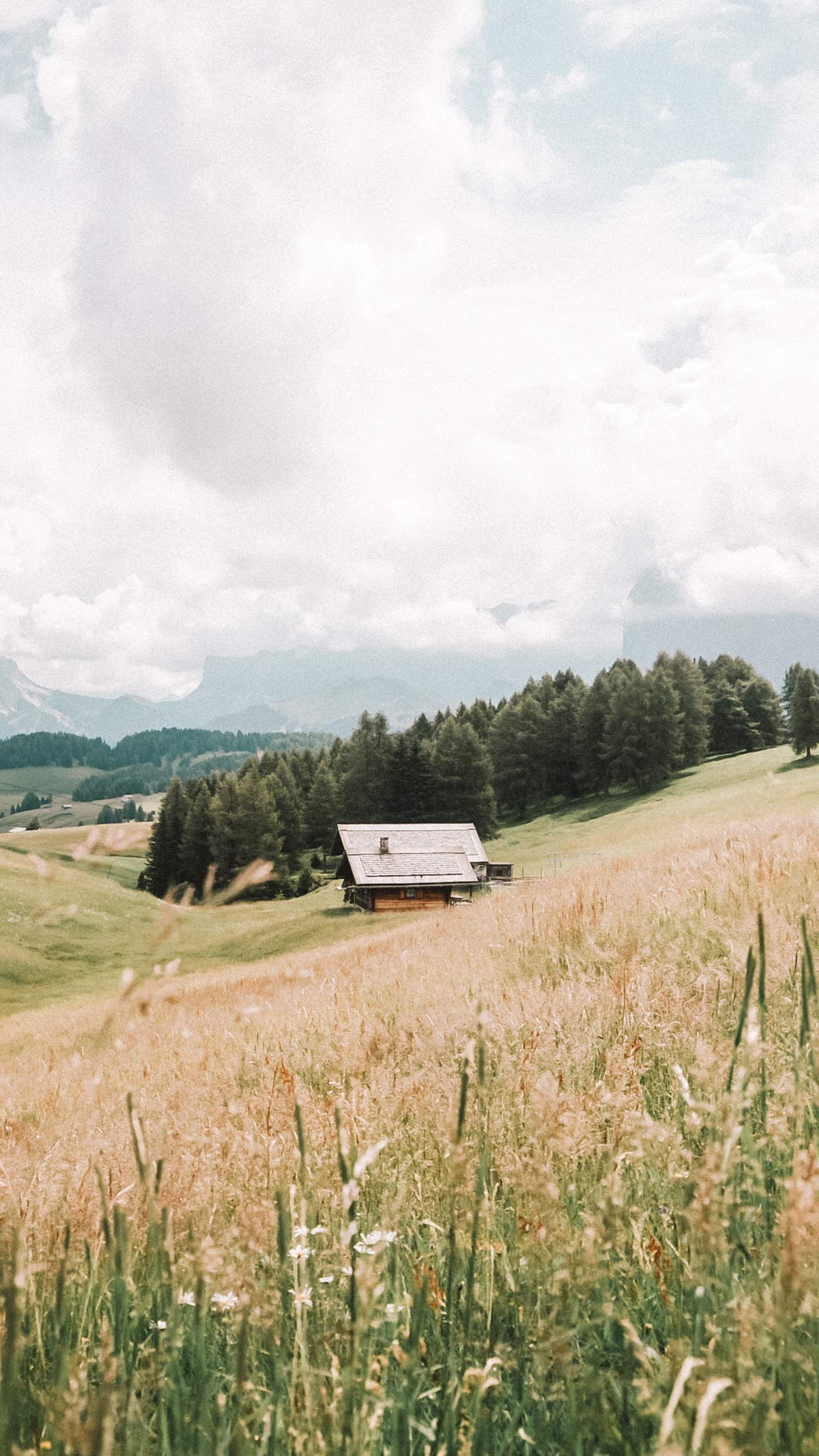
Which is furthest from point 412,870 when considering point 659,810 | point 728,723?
point 728,723

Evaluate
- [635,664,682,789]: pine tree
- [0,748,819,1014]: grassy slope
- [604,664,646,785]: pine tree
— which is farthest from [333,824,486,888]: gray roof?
[635,664,682,789]: pine tree

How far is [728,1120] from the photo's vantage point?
3.93 ft

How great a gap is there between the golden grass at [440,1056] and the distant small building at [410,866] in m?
49.6

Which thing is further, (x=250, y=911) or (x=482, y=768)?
(x=482, y=768)

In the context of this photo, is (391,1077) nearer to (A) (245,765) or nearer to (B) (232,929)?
(B) (232,929)

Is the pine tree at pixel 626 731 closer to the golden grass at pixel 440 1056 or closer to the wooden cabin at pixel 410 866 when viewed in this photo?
the wooden cabin at pixel 410 866

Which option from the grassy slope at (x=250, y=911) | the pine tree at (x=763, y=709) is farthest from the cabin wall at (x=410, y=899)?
the pine tree at (x=763, y=709)

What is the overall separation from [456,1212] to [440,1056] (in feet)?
10.5

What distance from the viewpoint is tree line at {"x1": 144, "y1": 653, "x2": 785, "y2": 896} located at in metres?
90.1

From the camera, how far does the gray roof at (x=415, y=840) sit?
6262 cm

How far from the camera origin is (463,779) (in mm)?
93312

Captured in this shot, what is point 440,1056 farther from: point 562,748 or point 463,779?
point 562,748

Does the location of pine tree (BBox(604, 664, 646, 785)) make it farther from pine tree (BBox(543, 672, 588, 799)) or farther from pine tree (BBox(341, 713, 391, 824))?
pine tree (BBox(341, 713, 391, 824))

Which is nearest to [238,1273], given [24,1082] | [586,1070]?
[586,1070]
